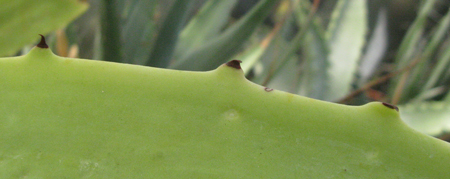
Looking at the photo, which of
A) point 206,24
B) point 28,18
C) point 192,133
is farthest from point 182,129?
point 206,24

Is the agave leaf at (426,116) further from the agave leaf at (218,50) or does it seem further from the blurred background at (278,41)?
the agave leaf at (218,50)

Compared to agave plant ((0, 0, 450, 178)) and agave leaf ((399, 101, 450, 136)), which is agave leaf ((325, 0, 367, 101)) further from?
agave plant ((0, 0, 450, 178))

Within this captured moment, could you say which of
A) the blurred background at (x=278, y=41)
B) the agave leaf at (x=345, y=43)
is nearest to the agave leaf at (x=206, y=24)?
the blurred background at (x=278, y=41)

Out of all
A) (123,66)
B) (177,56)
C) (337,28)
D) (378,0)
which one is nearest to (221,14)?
(177,56)

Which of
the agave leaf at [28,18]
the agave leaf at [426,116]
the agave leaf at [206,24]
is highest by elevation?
the agave leaf at [28,18]

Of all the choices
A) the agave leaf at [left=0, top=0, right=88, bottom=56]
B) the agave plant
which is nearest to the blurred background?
the agave leaf at [left=0, top=0, right=88, bottom=56]

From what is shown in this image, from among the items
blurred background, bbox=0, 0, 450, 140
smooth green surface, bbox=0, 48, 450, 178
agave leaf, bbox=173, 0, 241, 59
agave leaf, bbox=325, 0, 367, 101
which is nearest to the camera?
smooth green surface, bbox=0, 48, 450, 178

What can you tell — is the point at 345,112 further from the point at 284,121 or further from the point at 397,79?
the point at 397,79

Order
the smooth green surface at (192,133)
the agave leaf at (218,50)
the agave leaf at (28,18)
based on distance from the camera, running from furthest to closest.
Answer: the agave leaf at (218,50), the agave leaf at (28,18), the smooth green surface at (192,133)

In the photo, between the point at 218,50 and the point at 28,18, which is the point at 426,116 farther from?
the point at 28,18

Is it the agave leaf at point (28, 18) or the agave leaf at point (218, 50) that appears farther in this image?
the agave leaf at point (218, 50)
